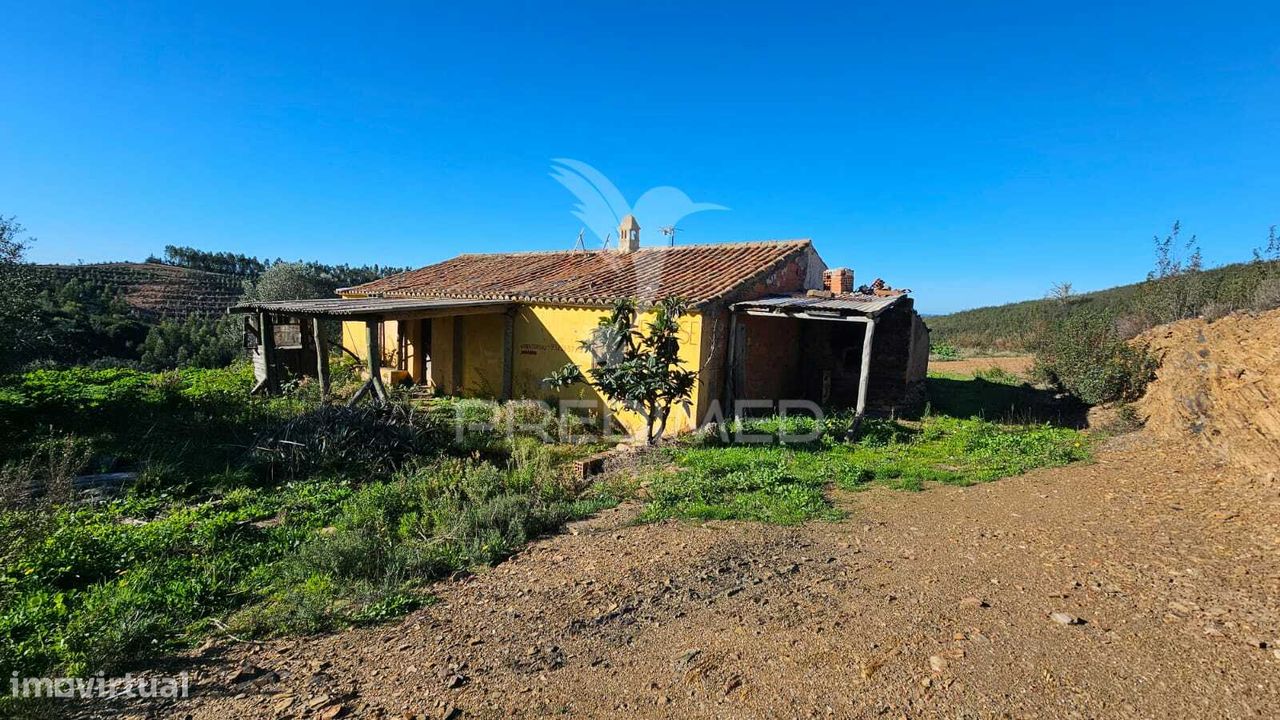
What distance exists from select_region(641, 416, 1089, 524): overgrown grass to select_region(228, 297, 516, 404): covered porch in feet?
17.2

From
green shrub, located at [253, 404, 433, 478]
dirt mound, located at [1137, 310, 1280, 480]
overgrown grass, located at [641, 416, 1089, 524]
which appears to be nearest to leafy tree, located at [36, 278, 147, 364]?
green shrub, located at [253, 404, 433, 478]

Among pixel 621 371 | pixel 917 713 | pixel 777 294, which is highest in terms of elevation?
pixel 777 294

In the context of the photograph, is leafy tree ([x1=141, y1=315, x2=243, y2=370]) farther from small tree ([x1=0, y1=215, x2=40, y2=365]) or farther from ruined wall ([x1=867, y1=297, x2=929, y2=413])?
ruined wall ([x1=867, y1=297, x2=929, y2=413])

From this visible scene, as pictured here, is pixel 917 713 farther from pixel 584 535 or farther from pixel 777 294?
pixel 777 294

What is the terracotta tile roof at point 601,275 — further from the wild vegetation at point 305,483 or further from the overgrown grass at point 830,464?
the overgrown grass at point 830,464

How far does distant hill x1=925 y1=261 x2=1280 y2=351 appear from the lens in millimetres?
12555

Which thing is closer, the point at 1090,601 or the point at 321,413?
the point at 1090,601

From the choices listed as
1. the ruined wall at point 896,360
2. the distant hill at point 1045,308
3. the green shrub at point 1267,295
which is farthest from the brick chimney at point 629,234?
the green shrub at point 1267,295

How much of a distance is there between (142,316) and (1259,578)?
39267 mm

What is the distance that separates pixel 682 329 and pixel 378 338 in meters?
6.62

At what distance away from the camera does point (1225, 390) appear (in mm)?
7582

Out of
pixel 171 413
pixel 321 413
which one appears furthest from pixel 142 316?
pixel 321 413

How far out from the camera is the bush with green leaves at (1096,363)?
10062mm

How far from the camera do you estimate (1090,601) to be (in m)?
3.62
